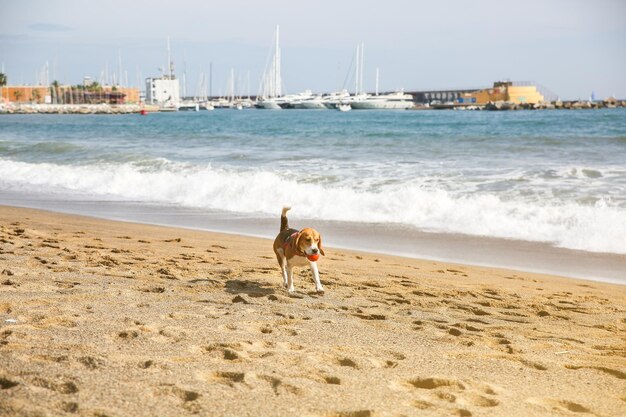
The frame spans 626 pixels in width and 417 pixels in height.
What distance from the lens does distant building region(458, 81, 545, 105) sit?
137000 millimetres

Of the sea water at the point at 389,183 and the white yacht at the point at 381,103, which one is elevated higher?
→ the white yacht at the point at 381,103

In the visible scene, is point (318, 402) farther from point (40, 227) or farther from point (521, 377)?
point (40, 227)

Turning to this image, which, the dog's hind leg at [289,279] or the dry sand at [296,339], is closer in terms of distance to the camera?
the dry sand at [296,339]

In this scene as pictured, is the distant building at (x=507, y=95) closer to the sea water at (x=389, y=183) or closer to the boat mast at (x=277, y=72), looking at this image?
the boat mast at (x=277, y=72)

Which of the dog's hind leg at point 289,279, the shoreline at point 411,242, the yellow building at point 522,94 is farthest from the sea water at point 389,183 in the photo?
the yellow building at point 522,94

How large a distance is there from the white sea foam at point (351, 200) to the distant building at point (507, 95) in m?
125

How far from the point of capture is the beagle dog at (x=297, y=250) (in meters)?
6.12

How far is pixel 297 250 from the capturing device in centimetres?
622

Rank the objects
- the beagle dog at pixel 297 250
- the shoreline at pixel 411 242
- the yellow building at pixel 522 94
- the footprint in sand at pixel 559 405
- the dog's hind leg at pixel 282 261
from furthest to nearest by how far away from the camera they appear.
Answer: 1. the yellow building at pixel 522 94
2. the shoreline at pixel 411 242
3. the dog's hind leg at pixel 282 261
4. the beagle dog at pixel 297 250
5. the footprint in sand at pixel 559 405

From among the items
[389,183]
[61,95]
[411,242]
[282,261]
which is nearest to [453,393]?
[282,261]

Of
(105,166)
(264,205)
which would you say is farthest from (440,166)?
(105,166)

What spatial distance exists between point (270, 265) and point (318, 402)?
4.41 m

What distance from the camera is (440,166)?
754 inches

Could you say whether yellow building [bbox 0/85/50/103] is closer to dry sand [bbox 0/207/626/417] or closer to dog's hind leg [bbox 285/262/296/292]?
dry sand [bbox 0/207/626/417]
